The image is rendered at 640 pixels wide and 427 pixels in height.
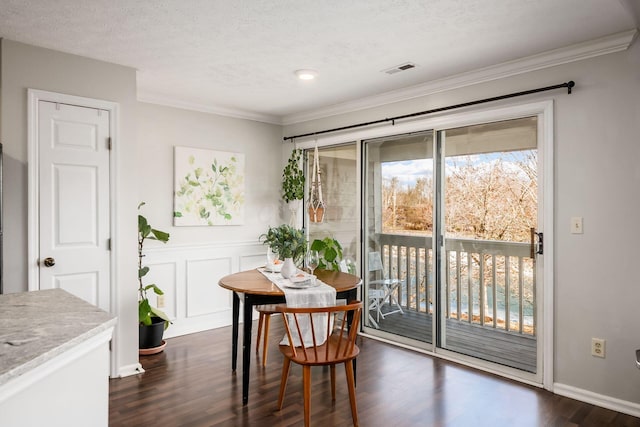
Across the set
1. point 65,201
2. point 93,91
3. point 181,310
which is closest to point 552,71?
point 93,91

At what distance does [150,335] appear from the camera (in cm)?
380

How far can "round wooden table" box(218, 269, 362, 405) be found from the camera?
2.84 metres

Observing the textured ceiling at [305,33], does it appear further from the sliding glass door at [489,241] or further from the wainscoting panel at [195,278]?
the wainscoting panel at [195,278]

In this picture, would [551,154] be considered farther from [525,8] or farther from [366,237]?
[366,237]

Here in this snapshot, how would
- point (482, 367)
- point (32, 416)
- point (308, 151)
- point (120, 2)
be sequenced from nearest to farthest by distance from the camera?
point (32, 416)
point (120, 2)
point (482, 367)
point (308, 151)

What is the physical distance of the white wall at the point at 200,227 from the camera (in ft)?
14.1

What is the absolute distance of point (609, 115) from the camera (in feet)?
9.25

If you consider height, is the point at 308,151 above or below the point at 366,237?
above

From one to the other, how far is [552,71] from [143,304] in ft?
12.2

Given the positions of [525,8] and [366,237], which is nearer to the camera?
[525,8]

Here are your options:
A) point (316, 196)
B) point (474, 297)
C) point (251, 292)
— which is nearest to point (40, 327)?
point (251, 292)

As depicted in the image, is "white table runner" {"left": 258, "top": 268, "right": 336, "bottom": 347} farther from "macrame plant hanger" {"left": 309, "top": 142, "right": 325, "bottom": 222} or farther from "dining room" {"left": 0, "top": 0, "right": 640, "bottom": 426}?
"macrame plant hanger" {"left": 309, "top": 142, "right": 325, "bottom": 222}

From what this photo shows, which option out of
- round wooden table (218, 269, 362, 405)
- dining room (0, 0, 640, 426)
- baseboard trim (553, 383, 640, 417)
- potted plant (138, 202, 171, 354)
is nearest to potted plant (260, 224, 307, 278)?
round wooden table (218, 269, 362, 405)

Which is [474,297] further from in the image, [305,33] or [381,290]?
[305,33]
